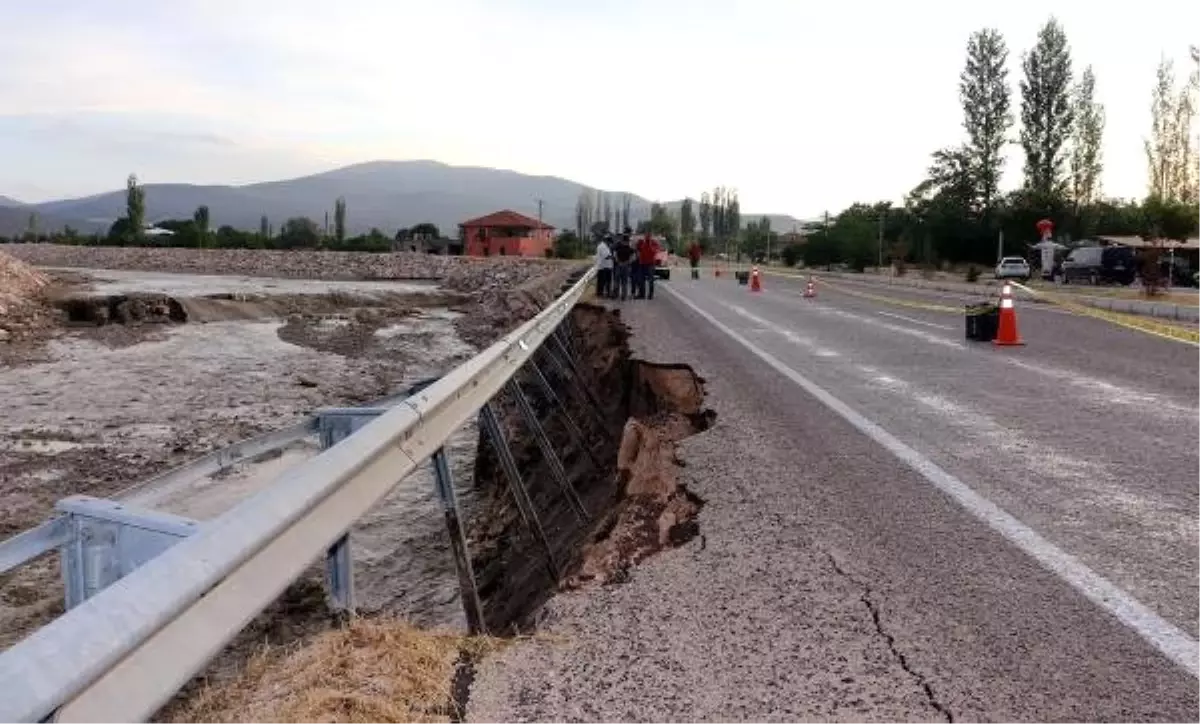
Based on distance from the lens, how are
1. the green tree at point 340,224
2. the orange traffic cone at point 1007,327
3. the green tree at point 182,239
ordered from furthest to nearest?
the green tree at point 340,224, the green tree at point 182,239, the orange traffic cone at point 1007,327

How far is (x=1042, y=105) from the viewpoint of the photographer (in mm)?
62906

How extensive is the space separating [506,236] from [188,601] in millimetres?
105955

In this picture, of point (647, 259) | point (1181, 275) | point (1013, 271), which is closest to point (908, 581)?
point (647, 259)

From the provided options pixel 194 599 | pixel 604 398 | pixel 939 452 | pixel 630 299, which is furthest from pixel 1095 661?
pixel 630 299

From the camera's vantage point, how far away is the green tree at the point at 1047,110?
62.5 metres

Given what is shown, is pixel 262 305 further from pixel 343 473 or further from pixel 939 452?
pixel 343 473

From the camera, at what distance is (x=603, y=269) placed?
25.7 m

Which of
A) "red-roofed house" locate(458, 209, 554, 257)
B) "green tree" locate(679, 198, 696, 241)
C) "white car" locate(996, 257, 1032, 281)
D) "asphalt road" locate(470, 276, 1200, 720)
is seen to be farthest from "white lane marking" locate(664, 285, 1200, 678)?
"green tree" locate(679, 198, 696, 241)

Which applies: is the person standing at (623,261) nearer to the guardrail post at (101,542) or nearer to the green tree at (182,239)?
the guardrail post at (101,542)

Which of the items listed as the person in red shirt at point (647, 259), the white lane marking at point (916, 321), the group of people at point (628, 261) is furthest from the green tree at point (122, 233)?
the white lane marking at point (916, 321)

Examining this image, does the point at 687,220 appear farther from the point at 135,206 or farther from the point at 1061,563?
the point at 1061,563

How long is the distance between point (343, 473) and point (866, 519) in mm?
2872

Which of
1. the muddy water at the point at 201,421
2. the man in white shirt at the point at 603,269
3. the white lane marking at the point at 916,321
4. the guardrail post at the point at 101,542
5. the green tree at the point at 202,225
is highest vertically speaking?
the green tree at the point at 202,225

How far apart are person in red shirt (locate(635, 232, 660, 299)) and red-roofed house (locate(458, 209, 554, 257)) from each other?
72351 mm
